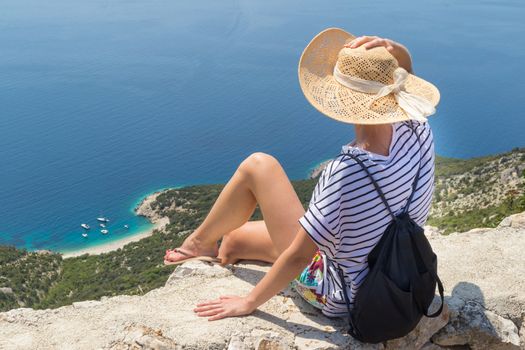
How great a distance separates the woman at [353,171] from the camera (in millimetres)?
1882

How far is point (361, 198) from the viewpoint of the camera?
188cm

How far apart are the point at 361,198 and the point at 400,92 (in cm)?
41

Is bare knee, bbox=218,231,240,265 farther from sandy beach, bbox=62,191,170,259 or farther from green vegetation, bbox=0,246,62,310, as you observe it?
sandy beach, bbox=62,191,170,259

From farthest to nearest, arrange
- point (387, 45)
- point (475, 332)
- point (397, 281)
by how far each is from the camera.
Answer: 1. point (475, 332)
2. point (387, 45)
3. point (397, 281)

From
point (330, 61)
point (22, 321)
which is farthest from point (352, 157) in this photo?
point (22, 321)

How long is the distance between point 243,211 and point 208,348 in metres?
0.73

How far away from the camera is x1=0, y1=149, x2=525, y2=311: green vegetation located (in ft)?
69.8

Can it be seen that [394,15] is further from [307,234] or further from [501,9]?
[307,234]

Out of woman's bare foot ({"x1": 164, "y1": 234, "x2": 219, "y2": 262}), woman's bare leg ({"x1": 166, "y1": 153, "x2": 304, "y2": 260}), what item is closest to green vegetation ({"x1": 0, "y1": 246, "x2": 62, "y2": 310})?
woman's bare foot ({"x1": 164, "y1": 234, "x2": 219, "y2": 262})

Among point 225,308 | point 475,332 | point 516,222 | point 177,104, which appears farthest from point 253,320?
point 177,104

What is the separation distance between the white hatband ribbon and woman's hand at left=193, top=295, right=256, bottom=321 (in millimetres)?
1026

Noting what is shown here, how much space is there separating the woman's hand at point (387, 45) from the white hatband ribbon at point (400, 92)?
0.50 feet

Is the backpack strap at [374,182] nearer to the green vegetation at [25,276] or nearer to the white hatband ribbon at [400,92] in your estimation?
the white hatband ribbon at [400,92]

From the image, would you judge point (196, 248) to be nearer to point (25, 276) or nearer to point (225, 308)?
point (225, 308)
